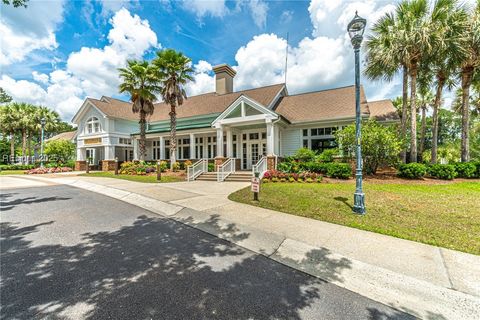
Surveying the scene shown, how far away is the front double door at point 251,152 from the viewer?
1681 centimetres

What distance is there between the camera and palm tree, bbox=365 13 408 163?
12.1m

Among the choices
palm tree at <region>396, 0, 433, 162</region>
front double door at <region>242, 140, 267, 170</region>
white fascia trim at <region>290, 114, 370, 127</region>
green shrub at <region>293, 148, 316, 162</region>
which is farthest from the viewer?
front double door at <region>242, 140, 267, 170</region>

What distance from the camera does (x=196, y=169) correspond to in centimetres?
1509

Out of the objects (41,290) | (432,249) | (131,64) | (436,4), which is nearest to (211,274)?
(41,290)

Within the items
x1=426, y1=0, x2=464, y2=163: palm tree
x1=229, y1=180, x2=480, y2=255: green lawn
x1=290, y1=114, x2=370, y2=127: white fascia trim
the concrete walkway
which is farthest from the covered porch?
x1=426, y1=0, x2=464, y2=163: palm tree

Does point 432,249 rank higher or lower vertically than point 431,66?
lower

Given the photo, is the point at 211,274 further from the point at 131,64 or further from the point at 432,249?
the point at 131,64

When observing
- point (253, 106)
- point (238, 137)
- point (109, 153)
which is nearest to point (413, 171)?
point (253, 106)

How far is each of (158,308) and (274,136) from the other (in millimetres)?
13196

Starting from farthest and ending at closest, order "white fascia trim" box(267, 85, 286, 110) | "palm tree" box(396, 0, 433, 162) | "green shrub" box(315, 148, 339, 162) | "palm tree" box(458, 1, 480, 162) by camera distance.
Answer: "white fascia trim" box(267, 85, 286, 110), "green shrub" box(315, 148, 339, 162), "palm tree" box(458, 1, 480, 162), "palm tree" box(396, 0, 433, 162)

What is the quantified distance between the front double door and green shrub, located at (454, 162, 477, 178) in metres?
11.7

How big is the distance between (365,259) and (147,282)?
12.2 ft

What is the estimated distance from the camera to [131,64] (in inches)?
723

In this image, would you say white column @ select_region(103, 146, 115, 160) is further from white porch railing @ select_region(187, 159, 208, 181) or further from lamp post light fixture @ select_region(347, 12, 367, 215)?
lamp post light fixture @ select_region(347, 12, 367, 215)
